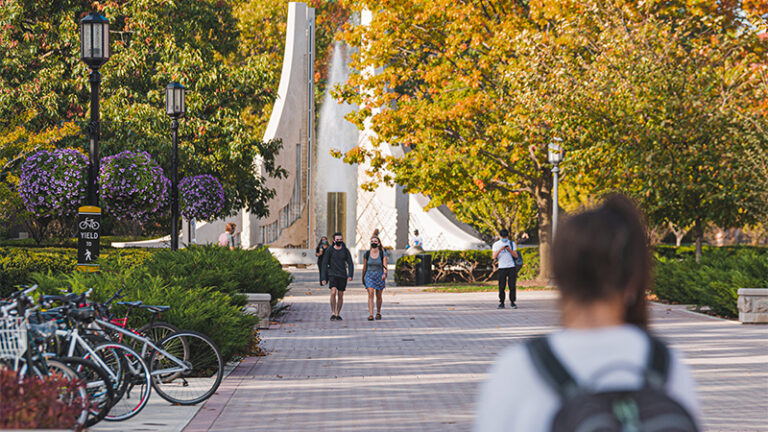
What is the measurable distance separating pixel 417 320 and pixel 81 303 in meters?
10.7

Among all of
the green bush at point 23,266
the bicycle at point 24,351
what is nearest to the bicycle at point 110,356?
the bicycle at point 24,351

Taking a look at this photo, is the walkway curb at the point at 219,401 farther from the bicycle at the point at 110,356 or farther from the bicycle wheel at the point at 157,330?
the bicycle wheel at the point at 157,330

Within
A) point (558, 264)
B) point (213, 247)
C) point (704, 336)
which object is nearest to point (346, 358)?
point (704, 336)

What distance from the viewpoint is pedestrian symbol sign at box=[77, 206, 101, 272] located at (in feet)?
43.1

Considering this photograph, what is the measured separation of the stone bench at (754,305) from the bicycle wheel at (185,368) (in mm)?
11406

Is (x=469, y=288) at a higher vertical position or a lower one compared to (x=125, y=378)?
lower

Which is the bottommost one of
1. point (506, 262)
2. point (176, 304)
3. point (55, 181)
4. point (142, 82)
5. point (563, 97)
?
point (176, 304)

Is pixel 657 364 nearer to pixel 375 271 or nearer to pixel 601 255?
pixel 601 255

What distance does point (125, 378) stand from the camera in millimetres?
7629

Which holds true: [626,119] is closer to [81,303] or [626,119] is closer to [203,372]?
[203,372]

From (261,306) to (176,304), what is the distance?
5.86m

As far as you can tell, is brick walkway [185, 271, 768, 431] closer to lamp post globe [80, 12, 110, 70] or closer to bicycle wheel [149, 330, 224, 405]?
bicycle wheel [149, 330, 224, 405]

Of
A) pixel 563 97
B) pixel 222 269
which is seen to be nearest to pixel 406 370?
pixel 222 269

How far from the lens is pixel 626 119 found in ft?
78.2
